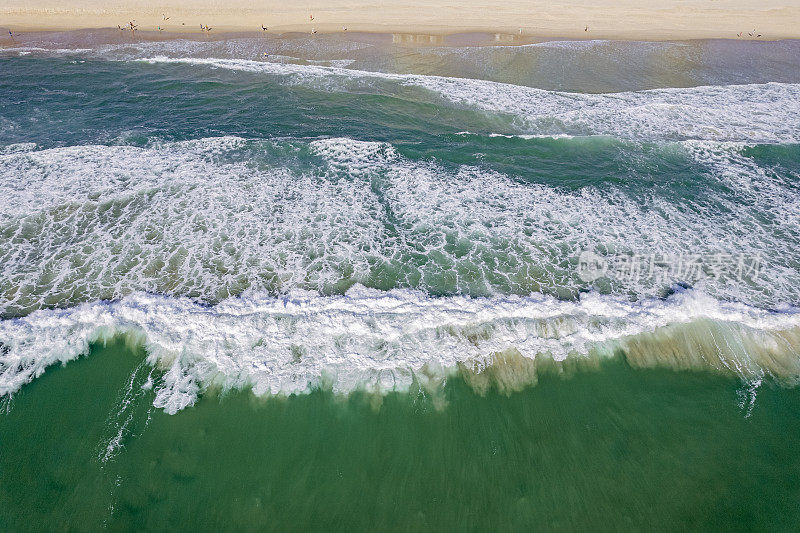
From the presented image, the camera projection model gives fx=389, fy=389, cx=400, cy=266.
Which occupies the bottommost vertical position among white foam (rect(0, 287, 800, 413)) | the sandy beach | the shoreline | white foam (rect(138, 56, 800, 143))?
white foam (rect(0, 287, 800, 413))

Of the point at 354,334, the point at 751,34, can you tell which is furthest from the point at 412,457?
the point at 751,34

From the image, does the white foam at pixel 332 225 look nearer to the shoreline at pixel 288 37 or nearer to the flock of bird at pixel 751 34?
the shoreline at pixel 288 37

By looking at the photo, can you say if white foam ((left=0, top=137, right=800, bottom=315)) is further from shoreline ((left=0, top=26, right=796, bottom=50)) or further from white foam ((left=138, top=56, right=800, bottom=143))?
shoreline ((left=0, top=26, right=796, bottom=50))

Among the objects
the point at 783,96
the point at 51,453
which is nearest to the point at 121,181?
the point at 51,453

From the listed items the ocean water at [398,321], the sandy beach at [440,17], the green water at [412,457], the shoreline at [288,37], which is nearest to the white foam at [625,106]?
the ocean water at [398,321]

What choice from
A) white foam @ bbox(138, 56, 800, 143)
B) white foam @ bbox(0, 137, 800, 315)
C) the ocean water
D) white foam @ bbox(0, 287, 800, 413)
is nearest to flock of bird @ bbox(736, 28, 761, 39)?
white foam @ bbox(138, 56, 800, 143)

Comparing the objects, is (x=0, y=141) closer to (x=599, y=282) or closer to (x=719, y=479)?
(x=599, y=282)
